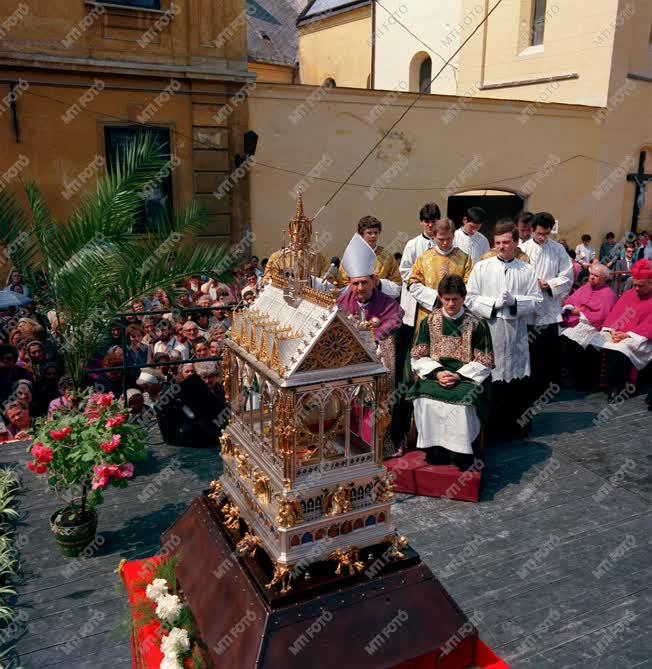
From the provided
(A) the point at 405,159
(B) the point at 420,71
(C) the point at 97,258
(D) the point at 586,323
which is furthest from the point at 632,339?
(B) the point at 420,71

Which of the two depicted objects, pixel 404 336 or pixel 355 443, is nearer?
pixel 355 443

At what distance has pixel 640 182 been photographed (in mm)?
18484

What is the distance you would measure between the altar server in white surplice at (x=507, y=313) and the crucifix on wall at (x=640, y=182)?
46.4 feet

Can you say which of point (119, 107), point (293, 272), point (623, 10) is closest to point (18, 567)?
point (293, 272)

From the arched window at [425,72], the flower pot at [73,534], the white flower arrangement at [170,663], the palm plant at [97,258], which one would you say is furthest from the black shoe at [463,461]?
the arched window at [425,72]

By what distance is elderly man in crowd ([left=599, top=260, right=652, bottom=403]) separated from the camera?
7449 mm

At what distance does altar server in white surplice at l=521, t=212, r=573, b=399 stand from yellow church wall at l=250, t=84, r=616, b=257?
278 inches

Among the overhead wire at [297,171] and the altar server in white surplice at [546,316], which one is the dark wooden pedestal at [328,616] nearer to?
the altar server in white surplice at [546,316]

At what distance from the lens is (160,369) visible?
738cm

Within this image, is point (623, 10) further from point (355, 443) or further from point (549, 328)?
point (355, 443)

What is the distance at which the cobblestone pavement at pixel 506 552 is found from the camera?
3531 mm

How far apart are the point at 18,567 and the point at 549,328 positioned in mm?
5494

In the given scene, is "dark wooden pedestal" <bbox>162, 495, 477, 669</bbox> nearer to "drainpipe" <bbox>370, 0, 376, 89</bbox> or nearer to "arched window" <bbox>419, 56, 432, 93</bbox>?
"arched window" <bbox>419, 56, 432, 93</bbox>

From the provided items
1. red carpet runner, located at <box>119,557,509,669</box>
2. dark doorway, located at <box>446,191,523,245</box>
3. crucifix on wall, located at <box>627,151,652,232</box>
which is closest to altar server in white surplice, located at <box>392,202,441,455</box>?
red carpet runner, located at <box>119,557,509,669</box>
